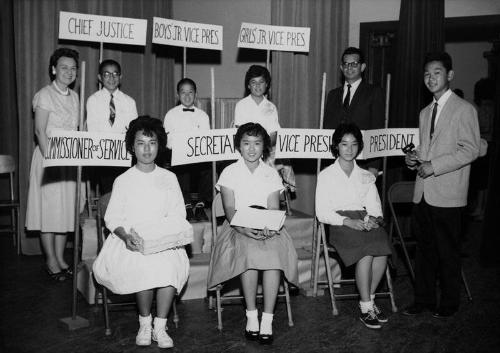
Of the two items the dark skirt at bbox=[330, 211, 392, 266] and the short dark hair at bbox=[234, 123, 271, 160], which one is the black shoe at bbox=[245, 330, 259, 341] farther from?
the short dark hair at bbox=[234, 123, 271, 160]

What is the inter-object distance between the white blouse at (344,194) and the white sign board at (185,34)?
6.42 ft

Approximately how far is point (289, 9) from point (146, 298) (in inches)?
154

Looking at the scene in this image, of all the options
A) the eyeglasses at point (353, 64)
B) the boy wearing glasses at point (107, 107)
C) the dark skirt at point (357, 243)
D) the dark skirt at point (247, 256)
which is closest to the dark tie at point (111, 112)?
the boy wearing glasses at point (107, 107)

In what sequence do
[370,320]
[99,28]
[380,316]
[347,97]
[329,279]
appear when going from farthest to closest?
[99,28]
[347,97]
[329,279]
[380,316]
[370,320]

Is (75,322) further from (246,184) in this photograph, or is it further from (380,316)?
(380,316)

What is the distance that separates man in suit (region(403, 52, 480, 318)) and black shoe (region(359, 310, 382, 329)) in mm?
345

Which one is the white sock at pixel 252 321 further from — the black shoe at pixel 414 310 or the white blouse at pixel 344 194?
the black shoe at pixel 414 310

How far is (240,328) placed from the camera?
383 cm

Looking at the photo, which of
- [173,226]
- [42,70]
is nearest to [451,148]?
[173,226]

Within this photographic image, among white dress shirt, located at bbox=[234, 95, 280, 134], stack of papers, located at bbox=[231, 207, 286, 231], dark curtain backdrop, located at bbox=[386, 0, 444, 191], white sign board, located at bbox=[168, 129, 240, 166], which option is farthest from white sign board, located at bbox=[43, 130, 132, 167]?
dark curtain backdrop, located at bbox=[386, 0, 444, 191]

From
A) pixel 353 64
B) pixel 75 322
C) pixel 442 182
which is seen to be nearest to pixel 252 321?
pixel 75 322

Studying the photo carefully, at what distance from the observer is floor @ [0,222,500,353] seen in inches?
138

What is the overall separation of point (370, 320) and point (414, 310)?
0.43 m

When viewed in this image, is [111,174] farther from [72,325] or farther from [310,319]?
[310,319]
